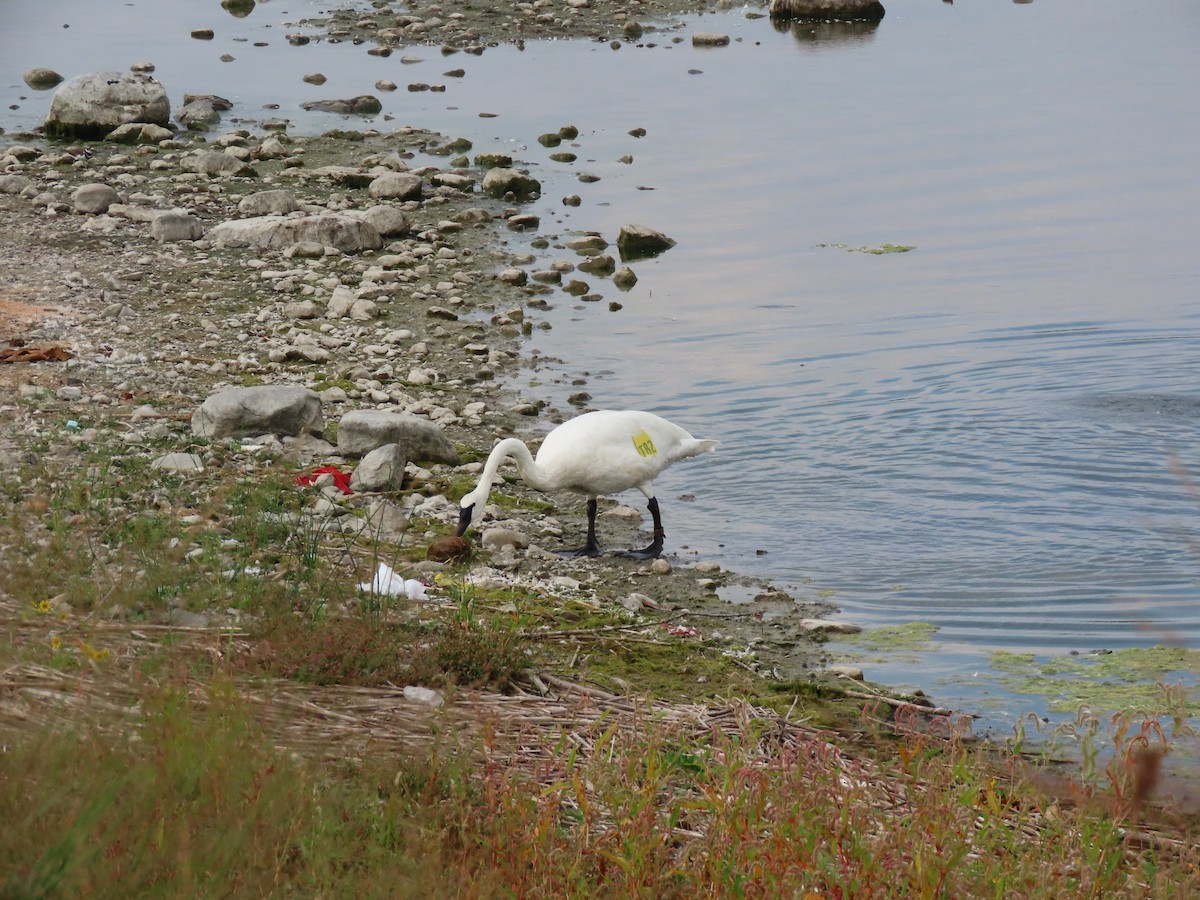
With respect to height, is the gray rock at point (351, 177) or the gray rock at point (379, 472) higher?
the gray rock at point (351, 177)

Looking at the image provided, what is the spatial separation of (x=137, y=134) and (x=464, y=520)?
13274 mm

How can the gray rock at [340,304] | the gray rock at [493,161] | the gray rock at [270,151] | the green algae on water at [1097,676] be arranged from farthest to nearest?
the gray rock at [493,161], the gray rock at [270,151], the gray rock at [340,304], the green algae on water at [1097,676]

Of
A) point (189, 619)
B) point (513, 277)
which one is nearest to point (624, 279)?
point (513, 277)

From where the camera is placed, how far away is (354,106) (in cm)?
2156

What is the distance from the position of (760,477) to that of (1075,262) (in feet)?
22.4

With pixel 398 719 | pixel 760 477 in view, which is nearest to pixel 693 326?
pixel 760 477

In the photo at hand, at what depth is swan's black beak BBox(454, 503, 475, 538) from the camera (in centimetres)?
789

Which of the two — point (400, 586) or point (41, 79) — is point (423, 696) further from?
point (41, 79)

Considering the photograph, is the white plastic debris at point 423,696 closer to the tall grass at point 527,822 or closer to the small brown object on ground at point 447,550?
the tall grass at point 527,822

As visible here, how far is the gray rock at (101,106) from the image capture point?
19125 mm

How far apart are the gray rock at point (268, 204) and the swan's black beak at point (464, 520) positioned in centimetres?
823

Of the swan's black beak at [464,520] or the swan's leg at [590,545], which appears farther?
the swan's leg at [590,545]

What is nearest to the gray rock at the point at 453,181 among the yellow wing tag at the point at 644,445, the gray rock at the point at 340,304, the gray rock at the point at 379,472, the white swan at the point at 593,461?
the gray rock at the point at 340,304

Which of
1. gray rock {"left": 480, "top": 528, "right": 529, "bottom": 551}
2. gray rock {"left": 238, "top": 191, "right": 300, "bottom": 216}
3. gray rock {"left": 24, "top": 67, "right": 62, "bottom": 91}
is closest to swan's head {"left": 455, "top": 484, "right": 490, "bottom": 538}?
gray rock {"left": 480, "top": 528, "right": 529, "bottom": 551}
